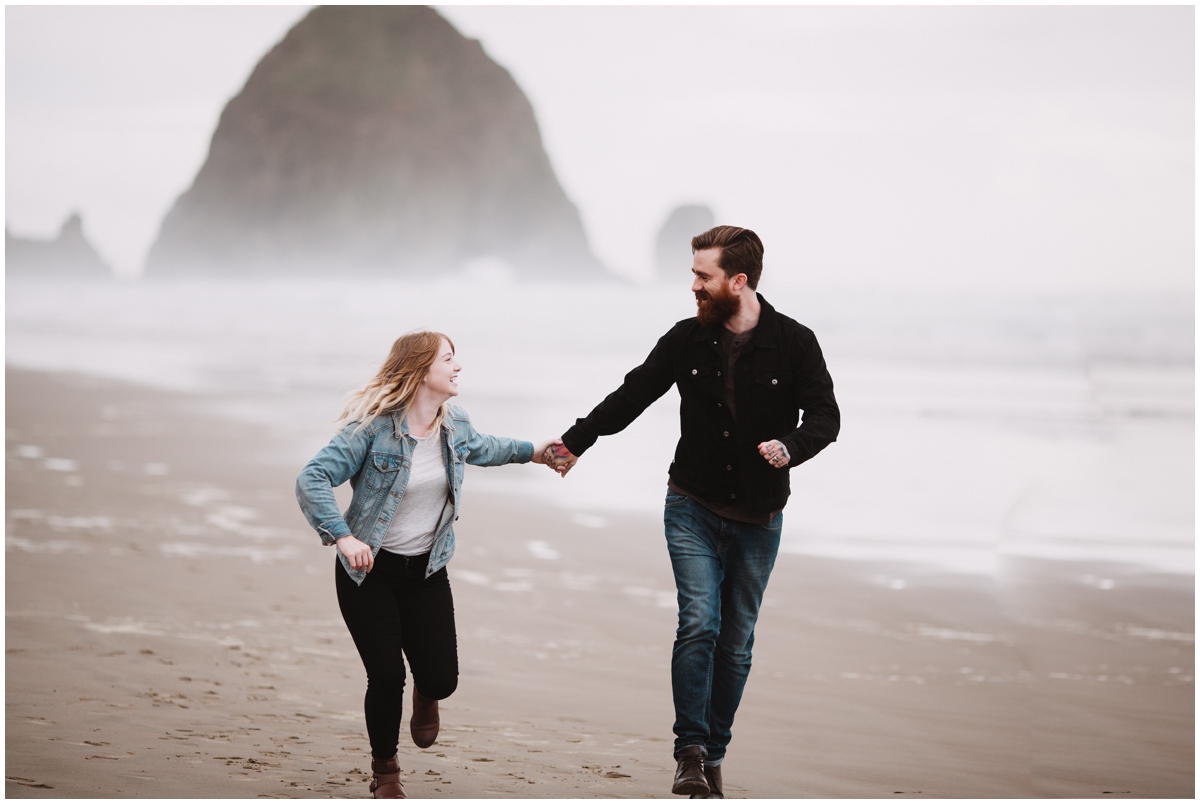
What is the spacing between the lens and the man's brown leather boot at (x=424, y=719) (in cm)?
350

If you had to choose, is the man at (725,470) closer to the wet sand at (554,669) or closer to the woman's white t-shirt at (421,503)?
the wet sand at (554,669)

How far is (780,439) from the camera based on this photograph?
3402 millimetres

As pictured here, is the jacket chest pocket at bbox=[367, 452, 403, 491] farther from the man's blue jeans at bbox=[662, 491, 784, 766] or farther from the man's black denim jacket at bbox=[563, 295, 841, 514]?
the man's blue jeans at bbox=[662, 491, 784, 766]

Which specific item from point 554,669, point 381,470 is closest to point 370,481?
point 381,470

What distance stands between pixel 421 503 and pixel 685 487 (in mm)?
849

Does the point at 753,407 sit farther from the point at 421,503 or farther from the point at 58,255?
the point at 58,255

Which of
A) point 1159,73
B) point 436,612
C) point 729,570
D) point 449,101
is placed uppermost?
point 449,101

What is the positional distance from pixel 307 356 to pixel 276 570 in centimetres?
1557

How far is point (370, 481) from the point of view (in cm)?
333

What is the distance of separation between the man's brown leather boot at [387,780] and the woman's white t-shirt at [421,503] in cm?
63

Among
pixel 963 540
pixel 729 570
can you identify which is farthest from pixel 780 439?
pixel 963 540

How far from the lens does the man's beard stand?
3533 millimetres

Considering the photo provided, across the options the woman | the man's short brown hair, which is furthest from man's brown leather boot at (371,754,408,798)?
the man's short brown hair

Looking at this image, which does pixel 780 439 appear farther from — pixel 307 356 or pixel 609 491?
pixel 307 356
